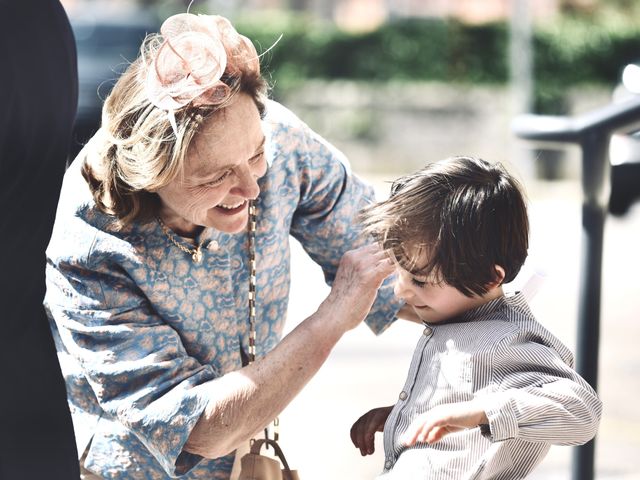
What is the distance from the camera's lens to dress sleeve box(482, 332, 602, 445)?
1.88 m

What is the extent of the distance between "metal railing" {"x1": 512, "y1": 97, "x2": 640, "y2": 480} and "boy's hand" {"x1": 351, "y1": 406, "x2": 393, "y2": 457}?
0.46 meters

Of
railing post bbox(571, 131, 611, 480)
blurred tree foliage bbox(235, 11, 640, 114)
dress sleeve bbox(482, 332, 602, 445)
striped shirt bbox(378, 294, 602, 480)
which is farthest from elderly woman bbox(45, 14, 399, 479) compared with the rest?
blurred tree foliage bbox(235, 11, 640, 114)

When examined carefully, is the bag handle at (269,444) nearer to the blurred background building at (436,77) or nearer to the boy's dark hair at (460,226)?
the boy's dark hair at (460,226)

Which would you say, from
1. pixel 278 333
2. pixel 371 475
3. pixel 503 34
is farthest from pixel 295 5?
pixel 278 333

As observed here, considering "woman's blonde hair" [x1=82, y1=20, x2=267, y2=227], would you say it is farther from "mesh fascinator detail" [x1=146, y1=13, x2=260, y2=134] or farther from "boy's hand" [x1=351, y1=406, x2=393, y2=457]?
"boy's hand" [x1=351, y1=406, x2=393, y2=457]

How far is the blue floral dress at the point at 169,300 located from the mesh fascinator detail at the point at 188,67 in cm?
26

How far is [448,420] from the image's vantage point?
1.89m

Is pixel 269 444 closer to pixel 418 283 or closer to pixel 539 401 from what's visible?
pixel 418 283

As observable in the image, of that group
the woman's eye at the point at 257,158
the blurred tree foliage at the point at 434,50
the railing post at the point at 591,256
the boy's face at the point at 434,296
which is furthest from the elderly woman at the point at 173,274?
the blurred tree foliage at the point at 434,50

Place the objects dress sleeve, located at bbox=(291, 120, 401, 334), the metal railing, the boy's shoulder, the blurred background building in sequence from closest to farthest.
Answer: the boy's shoulder < the metal railing < dress sleeve, located at bbox=(291, 120, 401, 334) < the blurred background building

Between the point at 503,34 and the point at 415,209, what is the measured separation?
1334 cm

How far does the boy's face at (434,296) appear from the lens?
212 centimetres

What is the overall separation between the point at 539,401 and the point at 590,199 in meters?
0.70

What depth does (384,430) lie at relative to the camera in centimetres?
219
